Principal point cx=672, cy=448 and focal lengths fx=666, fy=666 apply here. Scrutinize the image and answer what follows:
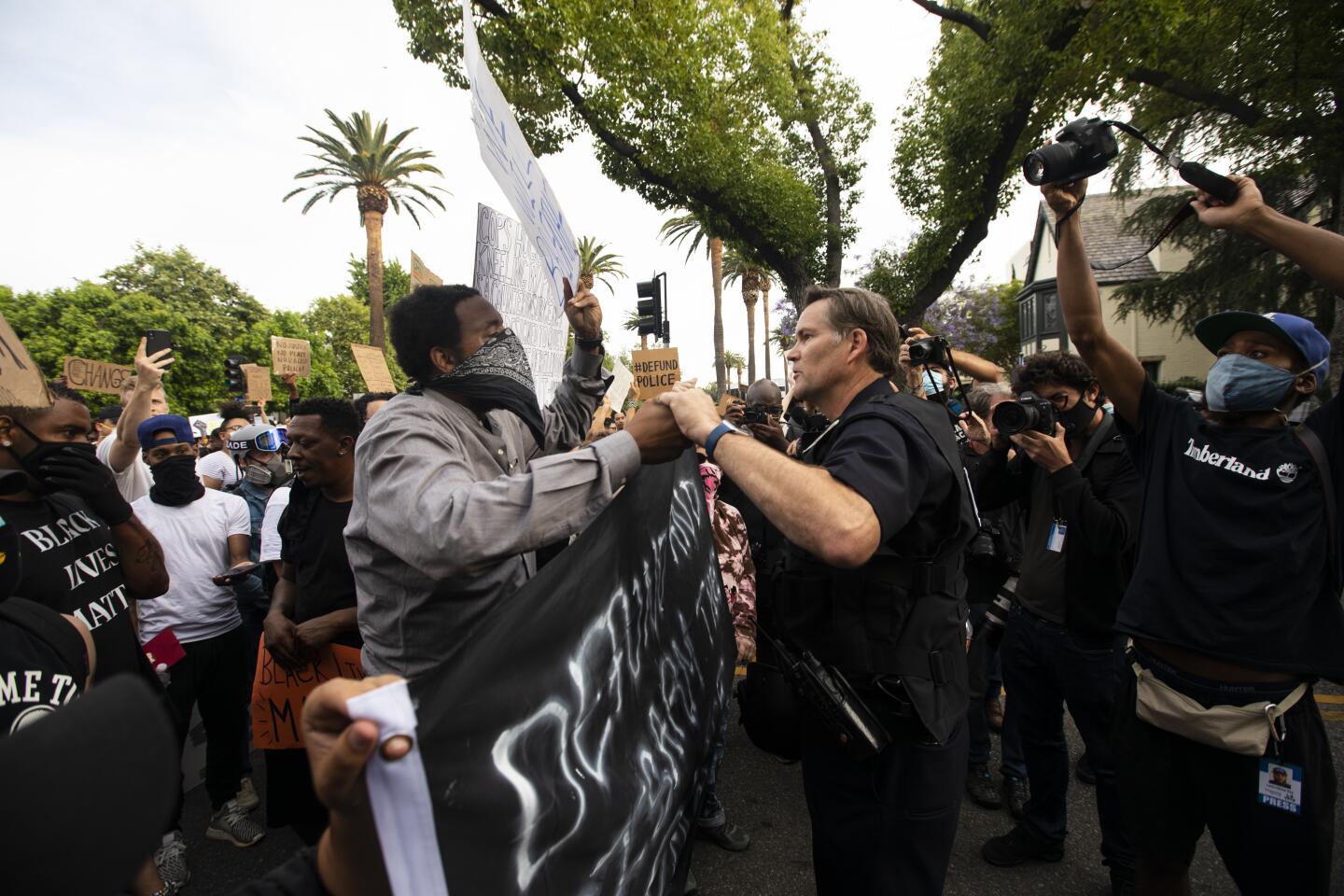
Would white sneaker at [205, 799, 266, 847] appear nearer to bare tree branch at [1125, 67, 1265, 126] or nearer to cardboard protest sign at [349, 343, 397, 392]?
cardboard protest sign at [349, 343, 397, 392]

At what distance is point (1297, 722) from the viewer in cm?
189

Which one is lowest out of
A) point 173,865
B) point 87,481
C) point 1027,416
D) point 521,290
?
point 173,865

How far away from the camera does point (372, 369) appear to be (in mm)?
6688

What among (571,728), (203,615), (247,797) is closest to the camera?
(571,728)

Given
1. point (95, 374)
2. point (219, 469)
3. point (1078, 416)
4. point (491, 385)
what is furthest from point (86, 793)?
point (95, 374)

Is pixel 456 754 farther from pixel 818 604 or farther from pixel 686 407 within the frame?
pixel 818 604

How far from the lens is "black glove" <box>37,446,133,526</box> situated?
2307 millimetres

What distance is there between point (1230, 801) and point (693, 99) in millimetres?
9988

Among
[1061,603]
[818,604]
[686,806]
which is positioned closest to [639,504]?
[818,604]

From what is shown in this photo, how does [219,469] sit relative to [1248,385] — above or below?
below

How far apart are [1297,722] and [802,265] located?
1046 centimetres

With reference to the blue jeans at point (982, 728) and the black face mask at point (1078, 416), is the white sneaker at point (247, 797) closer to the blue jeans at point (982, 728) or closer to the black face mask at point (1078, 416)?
the blue jeans at point (982, 728)

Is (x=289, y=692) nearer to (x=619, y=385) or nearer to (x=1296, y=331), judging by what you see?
A: (x=619, y=385)

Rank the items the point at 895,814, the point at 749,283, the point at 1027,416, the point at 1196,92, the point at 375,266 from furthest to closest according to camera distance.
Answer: the point at 749,283
the point at 375,266
the point at 1196,92
the point at 1027,416
the point at 895,814
